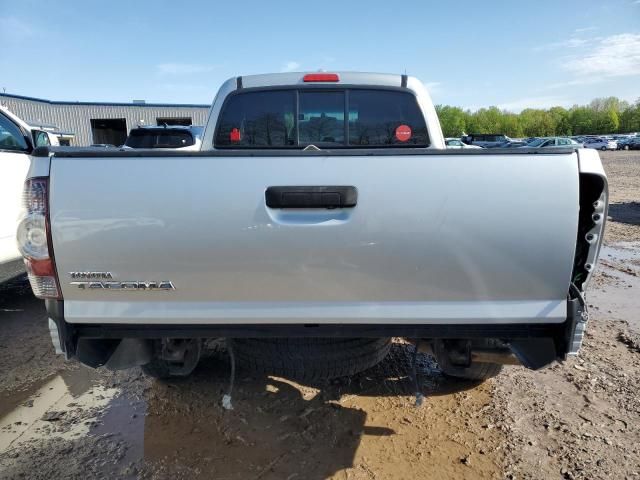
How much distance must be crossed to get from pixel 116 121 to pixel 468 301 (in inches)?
1579

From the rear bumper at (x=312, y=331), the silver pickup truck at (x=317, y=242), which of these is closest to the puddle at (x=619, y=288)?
the rear bumper at (x=312, y=331)

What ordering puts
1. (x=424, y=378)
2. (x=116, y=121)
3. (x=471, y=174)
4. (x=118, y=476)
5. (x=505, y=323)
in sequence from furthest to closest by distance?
(x=116, y=121), (x=424, y=378), (x=118, y=476), (x=505, y=323), (x=471, y=174)

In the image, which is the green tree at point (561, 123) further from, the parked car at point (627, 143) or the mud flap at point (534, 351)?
the mud flap at point (534, 351)

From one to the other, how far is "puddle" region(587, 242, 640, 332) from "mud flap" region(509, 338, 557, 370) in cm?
311

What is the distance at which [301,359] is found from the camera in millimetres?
2537

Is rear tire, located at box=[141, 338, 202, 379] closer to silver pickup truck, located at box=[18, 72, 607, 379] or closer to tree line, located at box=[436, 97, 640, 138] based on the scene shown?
silver pickup truck, located at box=[18, 72, 607, 379]

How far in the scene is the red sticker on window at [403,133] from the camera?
3699 mm

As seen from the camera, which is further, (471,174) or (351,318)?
(351,318)

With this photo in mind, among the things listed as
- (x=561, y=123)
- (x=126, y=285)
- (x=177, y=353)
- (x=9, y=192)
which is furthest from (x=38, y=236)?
(x=561, y=123)

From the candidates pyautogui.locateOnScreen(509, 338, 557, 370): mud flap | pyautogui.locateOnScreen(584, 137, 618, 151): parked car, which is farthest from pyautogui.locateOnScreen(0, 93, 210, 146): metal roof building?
pyautogui.locateOnScreen(584, 137, 618, 151): parked car

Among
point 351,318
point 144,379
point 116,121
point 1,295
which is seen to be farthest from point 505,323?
point 116,121

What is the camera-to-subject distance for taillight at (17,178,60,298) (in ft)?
6.48

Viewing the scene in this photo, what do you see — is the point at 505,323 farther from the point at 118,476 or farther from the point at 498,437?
the point at 118,476

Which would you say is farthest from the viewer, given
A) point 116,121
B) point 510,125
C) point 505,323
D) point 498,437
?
point 510,125
